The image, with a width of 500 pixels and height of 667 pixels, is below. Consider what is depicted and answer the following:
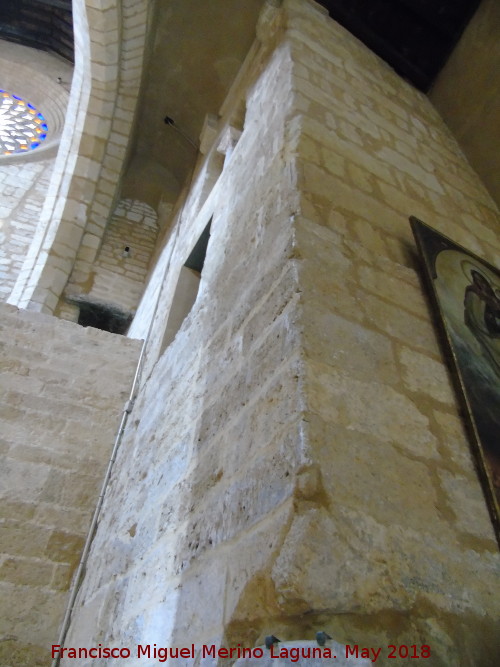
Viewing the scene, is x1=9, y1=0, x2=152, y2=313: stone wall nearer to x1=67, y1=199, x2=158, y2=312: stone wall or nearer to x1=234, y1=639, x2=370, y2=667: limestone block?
x1=67, y1=199, x2=158, y2=312: stone wall

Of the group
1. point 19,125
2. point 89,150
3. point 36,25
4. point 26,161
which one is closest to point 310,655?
point 89,150

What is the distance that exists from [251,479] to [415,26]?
17.7ft

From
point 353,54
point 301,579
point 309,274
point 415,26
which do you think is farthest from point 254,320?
point 415,26

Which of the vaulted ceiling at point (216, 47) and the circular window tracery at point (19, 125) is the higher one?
the vaulted ceiling at point (216, 47)

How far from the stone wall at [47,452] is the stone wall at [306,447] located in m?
0.24

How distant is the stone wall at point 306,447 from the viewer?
955mm

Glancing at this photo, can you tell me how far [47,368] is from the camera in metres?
3.34

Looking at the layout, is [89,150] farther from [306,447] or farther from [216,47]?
[306,447]

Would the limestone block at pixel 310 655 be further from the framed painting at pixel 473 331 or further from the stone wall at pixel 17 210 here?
the stone wall at pixel 17 210

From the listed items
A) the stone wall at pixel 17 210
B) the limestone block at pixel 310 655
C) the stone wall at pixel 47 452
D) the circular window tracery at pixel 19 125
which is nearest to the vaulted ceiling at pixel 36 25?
the circular window tracery at pixel 19 125

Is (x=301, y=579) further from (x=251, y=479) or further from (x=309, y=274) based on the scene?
(x=309, y=274)

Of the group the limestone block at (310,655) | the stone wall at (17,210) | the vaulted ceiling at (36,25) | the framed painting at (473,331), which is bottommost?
the stone wall at (17,210)

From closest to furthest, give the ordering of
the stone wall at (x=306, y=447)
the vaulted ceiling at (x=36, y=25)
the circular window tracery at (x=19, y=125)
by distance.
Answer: the stone wall at (x=306, y=447), the circular window tracery at (x=19, y=125), the vaulted ceiling at (x=36, y=25)

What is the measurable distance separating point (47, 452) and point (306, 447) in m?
2.37
